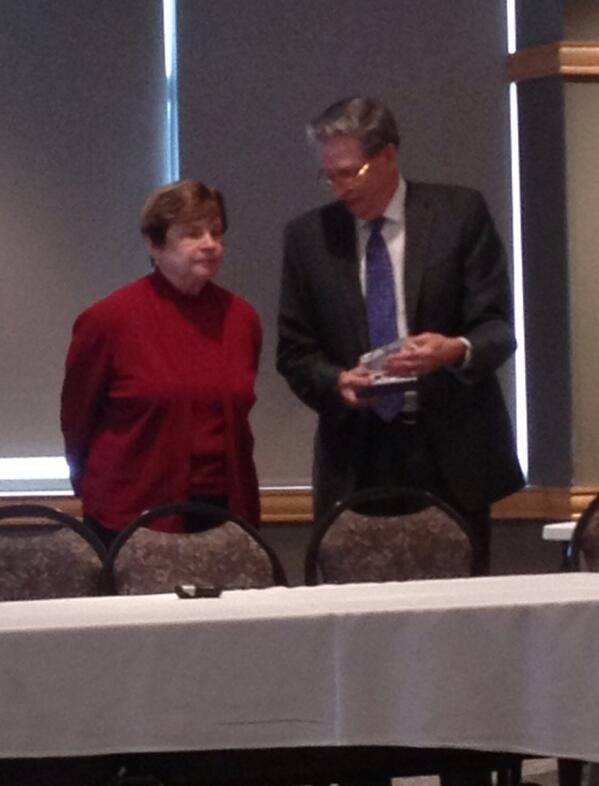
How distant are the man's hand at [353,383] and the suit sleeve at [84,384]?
1.85ft

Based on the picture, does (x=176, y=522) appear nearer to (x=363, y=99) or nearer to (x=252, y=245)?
(x=363, y=99)

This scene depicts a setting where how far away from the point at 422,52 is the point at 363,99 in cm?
133

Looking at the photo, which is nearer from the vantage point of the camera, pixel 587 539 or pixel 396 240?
pixel 587 539

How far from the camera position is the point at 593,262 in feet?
18.9

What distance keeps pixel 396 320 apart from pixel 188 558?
0.97 metres

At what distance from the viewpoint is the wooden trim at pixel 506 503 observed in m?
5.66

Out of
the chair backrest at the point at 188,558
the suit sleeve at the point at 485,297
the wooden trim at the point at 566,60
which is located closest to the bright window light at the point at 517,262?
the wooden trim at the point at 566,60

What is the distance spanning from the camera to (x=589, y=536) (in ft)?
13.9

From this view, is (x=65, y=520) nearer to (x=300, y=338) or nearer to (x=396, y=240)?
(x=300, y=338)

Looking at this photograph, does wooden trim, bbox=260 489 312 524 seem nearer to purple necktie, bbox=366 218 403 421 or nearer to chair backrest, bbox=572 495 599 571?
purple necktie, bbox=366 218 403 421

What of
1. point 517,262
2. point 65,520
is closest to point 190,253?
point 65,520

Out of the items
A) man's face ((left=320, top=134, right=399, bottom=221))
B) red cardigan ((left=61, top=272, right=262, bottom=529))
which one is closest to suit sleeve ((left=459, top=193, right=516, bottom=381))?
man's face ((left=320, top=134, right=399, bottom=221))

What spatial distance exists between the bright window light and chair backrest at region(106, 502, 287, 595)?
2.10 m

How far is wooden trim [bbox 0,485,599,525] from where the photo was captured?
5.66 meters
